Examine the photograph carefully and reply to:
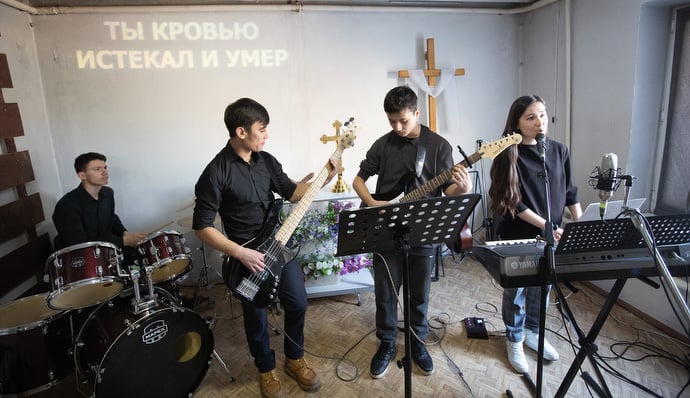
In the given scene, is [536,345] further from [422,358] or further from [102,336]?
[102,336]

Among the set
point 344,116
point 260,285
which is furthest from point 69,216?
point 344,116

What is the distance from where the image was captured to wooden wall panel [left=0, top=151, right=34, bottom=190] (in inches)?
109

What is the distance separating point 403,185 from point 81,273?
1794 millimetres

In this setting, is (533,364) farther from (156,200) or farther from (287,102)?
(156,200)

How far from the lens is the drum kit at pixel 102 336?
6.34 ft

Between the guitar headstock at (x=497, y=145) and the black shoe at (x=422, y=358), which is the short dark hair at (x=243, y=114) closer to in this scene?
the guitar headstock at (x=497, y=145)

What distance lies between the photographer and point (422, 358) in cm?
232

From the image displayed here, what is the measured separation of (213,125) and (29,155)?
4.73ft

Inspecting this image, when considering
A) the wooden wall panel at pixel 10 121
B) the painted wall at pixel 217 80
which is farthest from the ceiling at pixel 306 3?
the wooden wall panel at pixel 10 121

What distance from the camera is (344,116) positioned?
3711mm

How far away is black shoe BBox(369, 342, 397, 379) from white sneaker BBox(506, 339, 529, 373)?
702 mm

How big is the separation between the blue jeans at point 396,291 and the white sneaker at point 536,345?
2.26 ft

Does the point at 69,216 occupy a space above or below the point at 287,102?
below

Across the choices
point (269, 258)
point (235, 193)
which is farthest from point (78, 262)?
point (269, 258)
